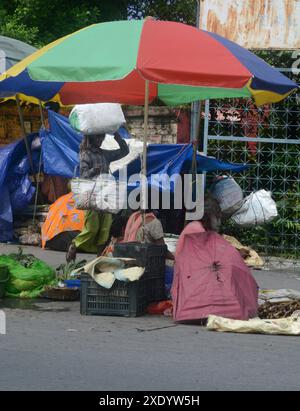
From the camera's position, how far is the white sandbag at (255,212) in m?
12.0

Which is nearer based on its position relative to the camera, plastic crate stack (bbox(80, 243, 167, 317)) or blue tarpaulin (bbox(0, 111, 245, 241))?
plastic crate stack (bbox(80, 243, 167, 317))

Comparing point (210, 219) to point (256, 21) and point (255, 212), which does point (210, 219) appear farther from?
point (256, 21)

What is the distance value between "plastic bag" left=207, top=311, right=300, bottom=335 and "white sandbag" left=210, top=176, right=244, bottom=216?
3681 mm

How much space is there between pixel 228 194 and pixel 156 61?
3975mm

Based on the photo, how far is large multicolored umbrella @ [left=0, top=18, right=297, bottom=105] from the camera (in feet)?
26.2

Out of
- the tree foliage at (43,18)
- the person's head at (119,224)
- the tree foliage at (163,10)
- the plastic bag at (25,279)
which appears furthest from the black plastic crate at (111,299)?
the tree foliage at (163,10)

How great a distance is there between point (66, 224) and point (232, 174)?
2.37m

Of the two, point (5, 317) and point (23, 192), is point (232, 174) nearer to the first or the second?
point (23, 192)

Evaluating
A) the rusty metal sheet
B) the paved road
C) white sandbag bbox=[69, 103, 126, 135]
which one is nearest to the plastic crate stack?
the paved road

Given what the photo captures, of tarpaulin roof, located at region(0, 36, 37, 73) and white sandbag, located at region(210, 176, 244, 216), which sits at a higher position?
tarpaulin roof, located at region(0, 36, 37, 73)

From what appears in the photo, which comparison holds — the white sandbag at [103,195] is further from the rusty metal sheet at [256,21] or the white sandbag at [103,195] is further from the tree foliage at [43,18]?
the tree foliage at [43,18]

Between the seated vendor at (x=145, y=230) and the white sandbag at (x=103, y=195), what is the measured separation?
320 mm

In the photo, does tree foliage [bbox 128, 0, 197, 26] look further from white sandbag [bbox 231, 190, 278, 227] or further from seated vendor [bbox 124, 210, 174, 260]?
seated vendor [bbox 124, 210, 174, 260]
